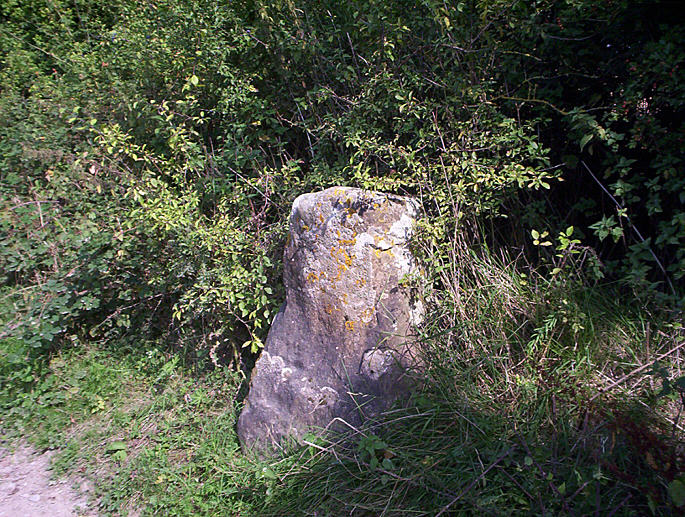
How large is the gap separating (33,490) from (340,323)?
92.4 inches

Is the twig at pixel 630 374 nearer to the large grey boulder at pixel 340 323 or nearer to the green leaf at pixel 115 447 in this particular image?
the large grey boulder at pixel 340 323

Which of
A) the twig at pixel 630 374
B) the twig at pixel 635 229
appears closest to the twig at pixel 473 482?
the twig at pixel 630 374

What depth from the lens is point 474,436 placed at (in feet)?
8.89

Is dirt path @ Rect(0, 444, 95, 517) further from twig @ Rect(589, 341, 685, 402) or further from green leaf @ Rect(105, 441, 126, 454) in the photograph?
twig @ Rect(589, 341, 685, 402)

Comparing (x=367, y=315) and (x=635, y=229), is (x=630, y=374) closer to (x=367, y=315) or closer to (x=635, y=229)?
(x=635, y=229)

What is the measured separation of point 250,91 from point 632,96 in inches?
111

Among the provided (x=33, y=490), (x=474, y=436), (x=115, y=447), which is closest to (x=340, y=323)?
(x=474, y=436)

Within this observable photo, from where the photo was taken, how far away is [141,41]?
4727 mm

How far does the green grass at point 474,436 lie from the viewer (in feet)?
7.86

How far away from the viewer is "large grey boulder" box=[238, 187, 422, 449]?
318 cm

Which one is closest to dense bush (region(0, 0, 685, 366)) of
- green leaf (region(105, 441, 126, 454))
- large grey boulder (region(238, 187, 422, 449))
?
large grey boulder (region(238, 187, 422, 449))

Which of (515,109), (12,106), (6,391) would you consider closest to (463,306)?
(515,109)

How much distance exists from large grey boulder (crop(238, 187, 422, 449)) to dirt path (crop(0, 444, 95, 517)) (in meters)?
1.14

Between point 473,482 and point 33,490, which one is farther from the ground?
point 473,482
